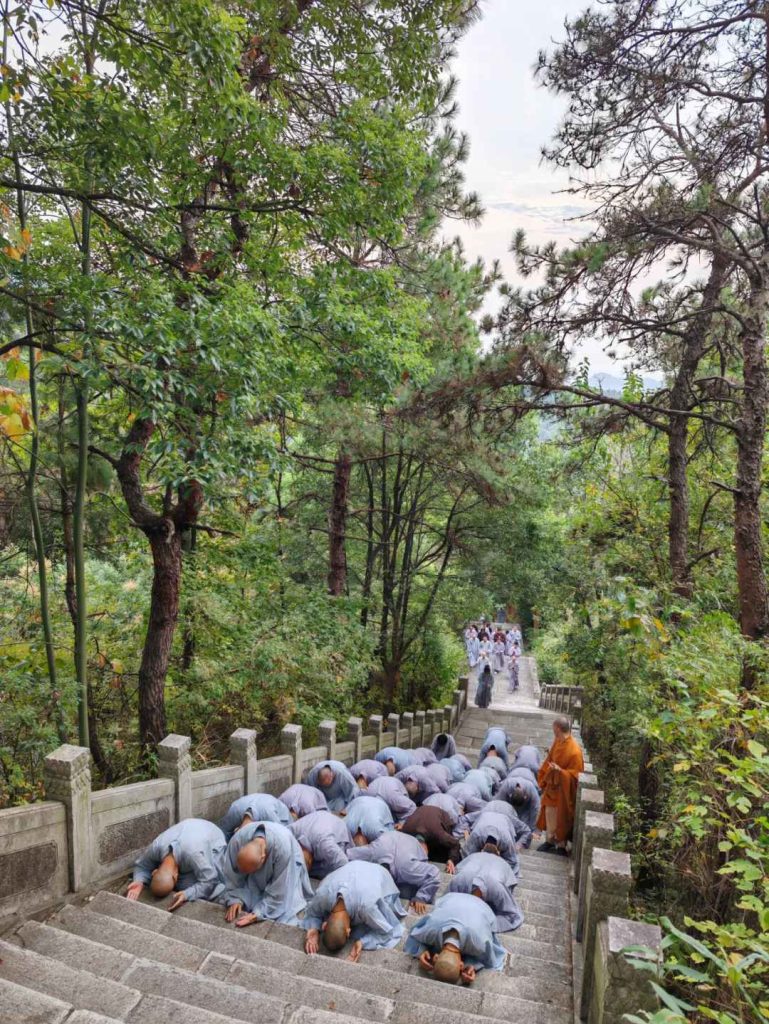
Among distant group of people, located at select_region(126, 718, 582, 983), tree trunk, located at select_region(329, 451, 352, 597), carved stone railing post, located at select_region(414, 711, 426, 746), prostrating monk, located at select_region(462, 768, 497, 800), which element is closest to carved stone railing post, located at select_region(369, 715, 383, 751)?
prostrating monk, located at select_region(462, 768, 497, 800)

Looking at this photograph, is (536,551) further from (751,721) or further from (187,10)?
(187,10)

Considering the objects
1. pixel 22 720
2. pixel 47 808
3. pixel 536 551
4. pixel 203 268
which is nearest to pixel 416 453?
pixel 536 551

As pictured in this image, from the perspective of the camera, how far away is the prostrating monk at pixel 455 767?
34.5 ft

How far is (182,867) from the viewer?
5.97 metres

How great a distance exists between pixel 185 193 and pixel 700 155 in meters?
5.30

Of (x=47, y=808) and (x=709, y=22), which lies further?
(x=709, y=22)

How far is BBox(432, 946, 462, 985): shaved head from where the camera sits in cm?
501

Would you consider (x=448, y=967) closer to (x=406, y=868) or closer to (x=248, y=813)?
(x=406, y=868)

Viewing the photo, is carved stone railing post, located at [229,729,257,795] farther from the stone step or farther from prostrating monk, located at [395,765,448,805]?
prostrating monk, located at [395,765,448,805]

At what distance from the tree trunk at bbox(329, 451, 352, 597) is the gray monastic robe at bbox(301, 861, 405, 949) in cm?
868

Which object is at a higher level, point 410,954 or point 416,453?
point 416,453

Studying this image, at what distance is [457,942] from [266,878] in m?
1.80

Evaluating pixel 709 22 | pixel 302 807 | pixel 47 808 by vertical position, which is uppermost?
pixel 709 22

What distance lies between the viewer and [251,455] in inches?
244
